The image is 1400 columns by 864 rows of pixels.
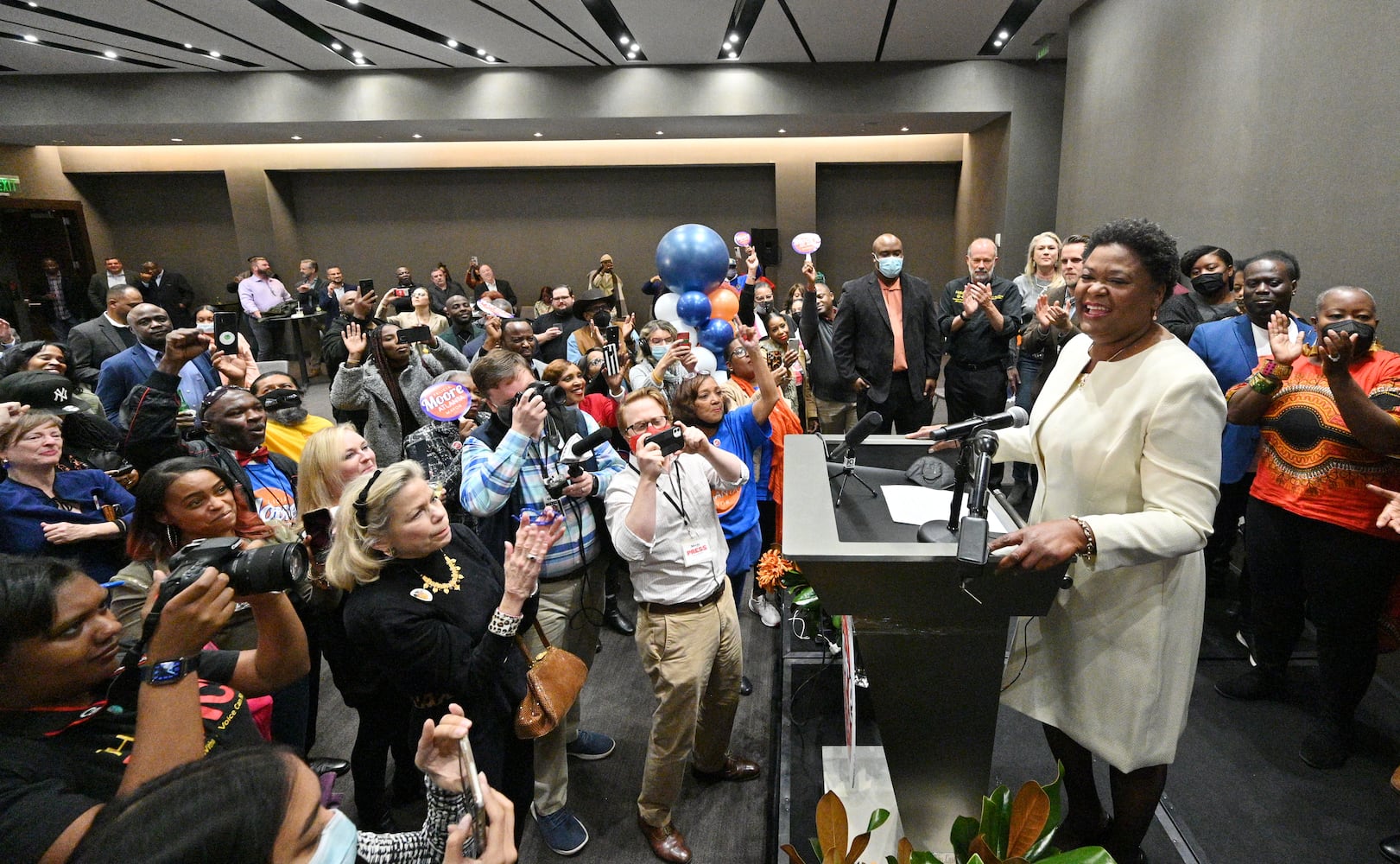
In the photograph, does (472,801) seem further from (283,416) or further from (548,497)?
(283,416)

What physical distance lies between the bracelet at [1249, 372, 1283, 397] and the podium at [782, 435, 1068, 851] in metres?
1.52

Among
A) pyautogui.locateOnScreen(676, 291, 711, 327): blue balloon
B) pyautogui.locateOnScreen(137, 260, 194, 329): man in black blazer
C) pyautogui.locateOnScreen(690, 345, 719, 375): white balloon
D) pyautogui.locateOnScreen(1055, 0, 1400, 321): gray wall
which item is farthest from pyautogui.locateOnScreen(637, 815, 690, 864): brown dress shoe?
pyautogui.locateOnScreen(137, 260, 194, 329): man in black blazer

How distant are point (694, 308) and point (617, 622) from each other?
1.78 m

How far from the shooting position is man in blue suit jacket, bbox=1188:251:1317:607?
8.90 feet

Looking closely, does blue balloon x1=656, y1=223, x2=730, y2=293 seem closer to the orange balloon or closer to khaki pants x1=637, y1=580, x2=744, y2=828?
the orange balloon

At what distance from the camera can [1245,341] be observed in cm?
283

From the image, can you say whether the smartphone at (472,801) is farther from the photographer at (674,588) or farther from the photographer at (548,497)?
the photographer at (548,497)

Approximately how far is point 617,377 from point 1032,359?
10.4 ft

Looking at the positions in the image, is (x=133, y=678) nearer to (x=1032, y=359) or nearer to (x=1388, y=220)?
(x=1388, y=220)

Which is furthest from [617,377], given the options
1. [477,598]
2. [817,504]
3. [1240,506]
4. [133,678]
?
[1240,506]

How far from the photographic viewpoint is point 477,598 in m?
1.73

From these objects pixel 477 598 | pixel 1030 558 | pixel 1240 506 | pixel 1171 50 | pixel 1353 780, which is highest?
pixel 1171 50

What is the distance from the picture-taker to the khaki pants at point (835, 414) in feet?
15.5

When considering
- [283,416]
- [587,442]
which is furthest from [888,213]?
[587,442]
